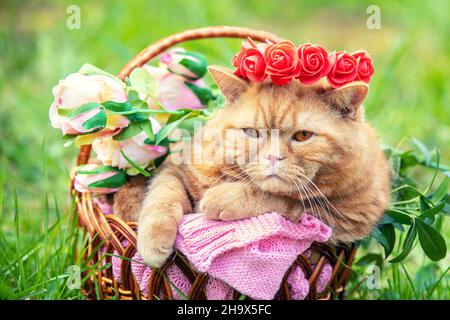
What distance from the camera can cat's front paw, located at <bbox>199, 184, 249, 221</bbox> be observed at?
1.44 meters

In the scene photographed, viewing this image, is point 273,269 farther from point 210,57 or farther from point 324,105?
point 210,57

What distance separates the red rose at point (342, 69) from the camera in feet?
4.79

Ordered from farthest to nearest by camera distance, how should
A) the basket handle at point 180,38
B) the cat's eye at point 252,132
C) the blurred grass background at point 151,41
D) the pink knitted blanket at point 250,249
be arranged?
the blurred grass background at point 151,41 < the basket handle at point 180,38 < the cat's eye at point 252,132 < the pink knitted blanket at point 250,249

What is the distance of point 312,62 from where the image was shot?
1.43 metres

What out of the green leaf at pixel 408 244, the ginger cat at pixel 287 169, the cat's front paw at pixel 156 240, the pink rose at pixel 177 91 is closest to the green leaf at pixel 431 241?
the green leaf at pixel 408 244

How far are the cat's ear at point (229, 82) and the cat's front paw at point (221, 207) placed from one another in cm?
28

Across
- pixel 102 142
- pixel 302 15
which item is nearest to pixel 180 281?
Result: pixel 102 142

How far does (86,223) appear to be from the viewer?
163 centimetres

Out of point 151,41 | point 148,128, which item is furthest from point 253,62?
point 151,41

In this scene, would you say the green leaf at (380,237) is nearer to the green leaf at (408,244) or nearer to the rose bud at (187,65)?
the green leaf at (408,244)

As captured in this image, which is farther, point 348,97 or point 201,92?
point 201,92

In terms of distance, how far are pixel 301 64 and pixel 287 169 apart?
0.81 feet

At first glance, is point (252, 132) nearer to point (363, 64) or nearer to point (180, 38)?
point (363, 64)

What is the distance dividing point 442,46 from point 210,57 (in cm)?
151
